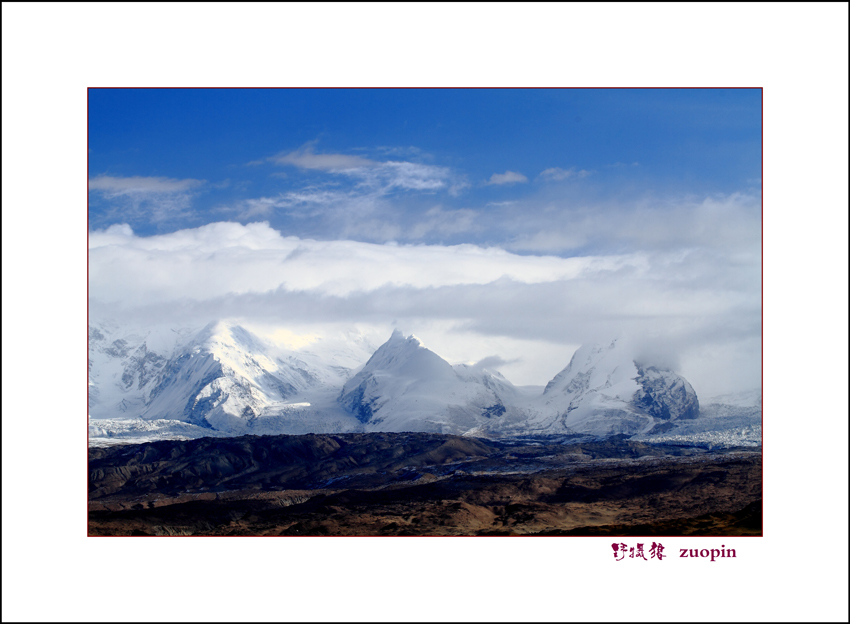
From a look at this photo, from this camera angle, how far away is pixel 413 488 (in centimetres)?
6438

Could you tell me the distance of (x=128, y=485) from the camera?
77.5 meters

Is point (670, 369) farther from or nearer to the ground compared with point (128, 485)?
farther from the ground

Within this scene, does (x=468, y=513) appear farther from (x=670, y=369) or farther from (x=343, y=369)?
(x=343, y=369)

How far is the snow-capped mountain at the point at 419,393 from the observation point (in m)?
127

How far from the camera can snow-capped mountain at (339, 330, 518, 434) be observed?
126625 mm

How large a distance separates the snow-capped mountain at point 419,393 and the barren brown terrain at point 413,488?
67.9ft

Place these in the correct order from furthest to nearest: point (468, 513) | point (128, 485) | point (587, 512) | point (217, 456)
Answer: point (217, 456) < point (128, 485) < point (587, 512) < point (468, 513)

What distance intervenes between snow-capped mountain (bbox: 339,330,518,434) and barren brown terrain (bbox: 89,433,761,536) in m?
20.7

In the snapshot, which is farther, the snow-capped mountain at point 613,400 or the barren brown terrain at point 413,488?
the snow-capped mountain at point 613,400

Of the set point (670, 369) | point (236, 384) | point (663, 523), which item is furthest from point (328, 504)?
point (236, 384)

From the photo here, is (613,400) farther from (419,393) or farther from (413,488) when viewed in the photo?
(413,488)

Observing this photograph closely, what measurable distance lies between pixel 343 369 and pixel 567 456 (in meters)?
82.5

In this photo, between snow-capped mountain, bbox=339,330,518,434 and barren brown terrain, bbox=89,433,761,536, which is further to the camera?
snow-capped mountain, bbox=339,330,518,434

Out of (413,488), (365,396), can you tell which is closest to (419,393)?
(365,396)
